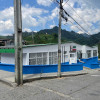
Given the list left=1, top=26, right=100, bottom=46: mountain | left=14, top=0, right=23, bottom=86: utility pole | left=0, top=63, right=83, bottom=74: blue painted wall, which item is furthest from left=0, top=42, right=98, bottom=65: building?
left=1, top=26, right=100, bottom=46: mountain

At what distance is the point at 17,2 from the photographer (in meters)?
8.39

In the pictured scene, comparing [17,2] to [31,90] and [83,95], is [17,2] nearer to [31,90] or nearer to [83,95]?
[31,90]

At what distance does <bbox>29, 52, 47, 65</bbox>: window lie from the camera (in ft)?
59.3

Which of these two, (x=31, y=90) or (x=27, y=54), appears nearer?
(x=31, y=90)

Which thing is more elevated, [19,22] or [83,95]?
[19,22]

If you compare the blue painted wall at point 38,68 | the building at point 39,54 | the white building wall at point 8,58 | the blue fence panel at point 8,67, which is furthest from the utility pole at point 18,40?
the white building wall at point 8,58

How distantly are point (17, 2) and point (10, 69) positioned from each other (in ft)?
25.9

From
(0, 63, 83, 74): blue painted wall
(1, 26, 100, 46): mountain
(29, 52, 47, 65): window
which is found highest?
(1, 26, 100, 46): mountain

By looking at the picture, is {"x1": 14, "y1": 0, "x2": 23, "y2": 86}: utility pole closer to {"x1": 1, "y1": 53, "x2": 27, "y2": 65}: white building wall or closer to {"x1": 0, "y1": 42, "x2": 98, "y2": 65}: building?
{"x1": 0, "y1": 42, "x2": 98, "y2": 65}: building


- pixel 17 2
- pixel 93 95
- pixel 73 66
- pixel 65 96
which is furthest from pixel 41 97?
pixel 73 66

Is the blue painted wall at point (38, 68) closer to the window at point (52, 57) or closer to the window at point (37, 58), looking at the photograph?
the window at point (37, 58)

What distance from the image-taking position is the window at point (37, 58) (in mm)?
18075

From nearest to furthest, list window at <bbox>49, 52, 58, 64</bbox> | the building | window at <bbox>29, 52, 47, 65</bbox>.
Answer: the building, window at <bbox>29, 52, 47, 65</bbox>, window at <bbox>49, 52, 58, 64</bbox>

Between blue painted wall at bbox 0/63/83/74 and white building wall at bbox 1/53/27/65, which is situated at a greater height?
white building wall at bbox 1/53/27/65
